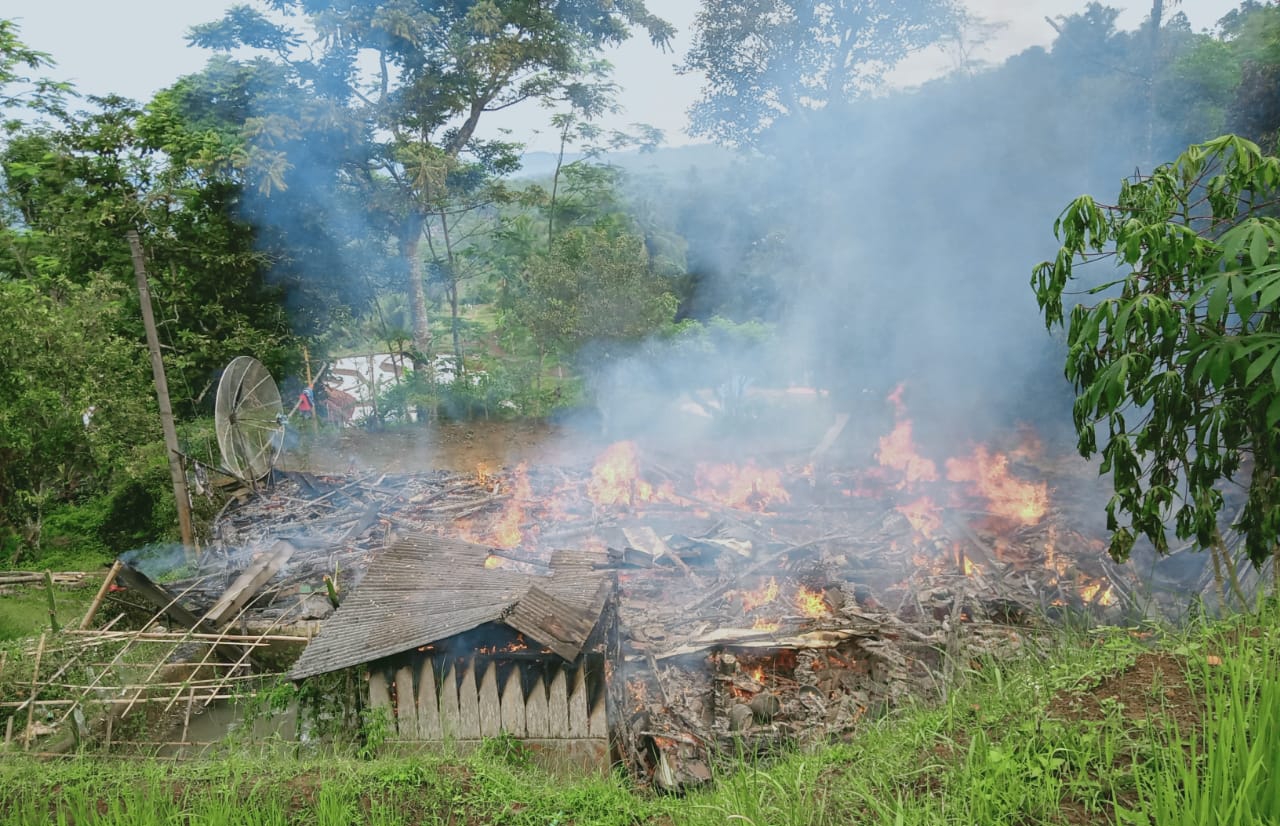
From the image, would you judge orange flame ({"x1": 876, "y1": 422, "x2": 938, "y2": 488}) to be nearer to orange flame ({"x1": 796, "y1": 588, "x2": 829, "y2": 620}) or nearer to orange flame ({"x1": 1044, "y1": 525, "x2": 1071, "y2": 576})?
orange flame ({"x1": 1044, "y1": 525, "x2": 1071, "y2": 576})

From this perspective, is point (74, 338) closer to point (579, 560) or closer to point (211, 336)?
point (211, 336)

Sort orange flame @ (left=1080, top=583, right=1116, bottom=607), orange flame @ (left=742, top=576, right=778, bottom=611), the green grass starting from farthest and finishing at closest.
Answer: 1. the green grass
2. orange flame @ (left=742, top=576, right=778, bottom=611)
3. orange flame @ (left=1080, top=583, right=1116, bottom=607)

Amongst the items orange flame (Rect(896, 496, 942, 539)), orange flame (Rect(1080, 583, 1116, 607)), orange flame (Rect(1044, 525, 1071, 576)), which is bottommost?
orange flame (Rect(1080, 583, 1116, 607))

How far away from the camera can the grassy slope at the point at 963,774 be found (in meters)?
2.89

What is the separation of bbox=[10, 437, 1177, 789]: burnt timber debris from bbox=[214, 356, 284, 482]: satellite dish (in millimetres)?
976

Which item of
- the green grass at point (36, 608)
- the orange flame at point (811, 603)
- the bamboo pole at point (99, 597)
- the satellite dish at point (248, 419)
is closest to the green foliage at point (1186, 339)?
the orange flame at point (811, 603)

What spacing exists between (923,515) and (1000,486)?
2640mm

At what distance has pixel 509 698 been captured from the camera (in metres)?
6.73

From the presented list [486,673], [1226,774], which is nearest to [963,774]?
[1226,774]

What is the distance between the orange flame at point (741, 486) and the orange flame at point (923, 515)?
2.50 meters

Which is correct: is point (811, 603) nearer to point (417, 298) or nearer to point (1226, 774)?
point (1226, 774)

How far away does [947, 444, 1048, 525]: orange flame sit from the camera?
13234mm

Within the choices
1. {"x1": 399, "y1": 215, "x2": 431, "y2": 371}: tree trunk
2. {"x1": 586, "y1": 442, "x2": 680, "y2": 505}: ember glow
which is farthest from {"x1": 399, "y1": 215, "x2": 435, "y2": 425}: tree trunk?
{"x1": 586, "y1": 442, "x2": 680, "y2": 505}: ember glow

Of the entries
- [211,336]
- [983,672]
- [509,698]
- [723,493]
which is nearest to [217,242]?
[211,336]
